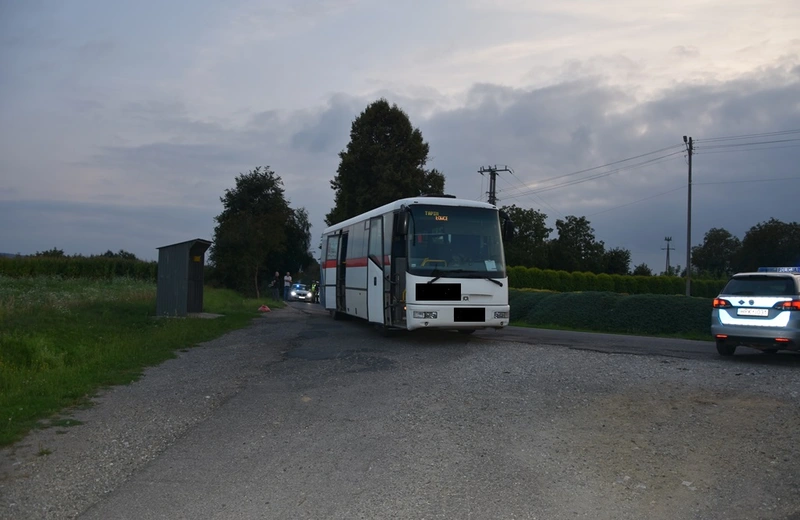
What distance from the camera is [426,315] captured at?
1592 cm

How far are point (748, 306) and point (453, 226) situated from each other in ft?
20.7

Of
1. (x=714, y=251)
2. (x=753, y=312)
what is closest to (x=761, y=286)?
(x=753, y=312)

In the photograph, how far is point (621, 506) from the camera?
604 centimetres

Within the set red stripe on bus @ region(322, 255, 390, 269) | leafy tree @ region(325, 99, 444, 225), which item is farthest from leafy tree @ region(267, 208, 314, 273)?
red stripe on bus @ region(322, 255, 390, 269)

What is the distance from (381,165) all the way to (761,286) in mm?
41206

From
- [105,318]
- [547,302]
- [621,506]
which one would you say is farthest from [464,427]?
[547,302]

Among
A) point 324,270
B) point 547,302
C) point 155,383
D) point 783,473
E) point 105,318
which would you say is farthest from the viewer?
point 547,302

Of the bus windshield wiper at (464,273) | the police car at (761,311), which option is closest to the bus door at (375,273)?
the bus windshield wiper at (464,273)

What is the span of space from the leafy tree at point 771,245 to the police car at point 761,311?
49.3m

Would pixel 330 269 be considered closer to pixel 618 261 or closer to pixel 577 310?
pixel 577 310

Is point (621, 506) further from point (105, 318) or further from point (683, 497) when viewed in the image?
point (105, 318)

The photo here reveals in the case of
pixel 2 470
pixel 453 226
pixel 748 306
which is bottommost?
pixel 2 470

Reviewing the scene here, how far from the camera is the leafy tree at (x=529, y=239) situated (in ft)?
226

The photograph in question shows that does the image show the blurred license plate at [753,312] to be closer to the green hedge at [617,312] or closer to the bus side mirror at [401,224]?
the bus side mirror at [401,224]
